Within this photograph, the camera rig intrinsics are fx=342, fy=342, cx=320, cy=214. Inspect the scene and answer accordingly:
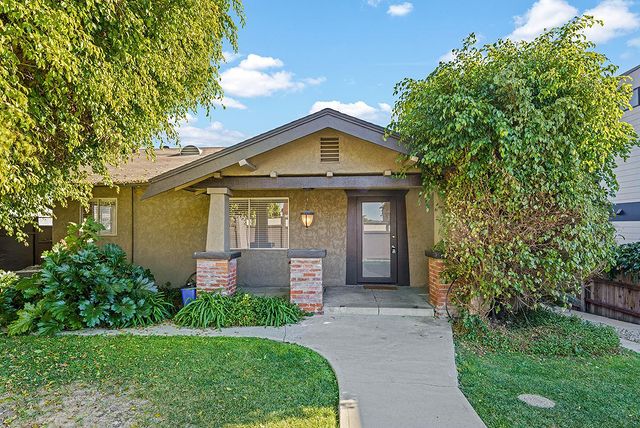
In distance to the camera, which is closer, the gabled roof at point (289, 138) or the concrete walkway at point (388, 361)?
the concrete walkway at point (388, 361)

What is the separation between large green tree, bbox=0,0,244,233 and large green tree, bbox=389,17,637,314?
12.8ft

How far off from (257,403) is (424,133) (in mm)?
4620

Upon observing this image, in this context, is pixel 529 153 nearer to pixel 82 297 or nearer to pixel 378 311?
pixel 378 311

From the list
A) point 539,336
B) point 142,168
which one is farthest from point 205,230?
point 539,336

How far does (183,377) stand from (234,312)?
84.7 inches

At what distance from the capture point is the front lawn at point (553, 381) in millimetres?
3201

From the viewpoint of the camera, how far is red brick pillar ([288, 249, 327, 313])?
6.46 metres

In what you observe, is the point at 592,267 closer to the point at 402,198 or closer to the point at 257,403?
the point at 402,198

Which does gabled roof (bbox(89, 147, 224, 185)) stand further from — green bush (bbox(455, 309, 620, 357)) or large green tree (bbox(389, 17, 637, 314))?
green bush (bbox(455, 309, 620, 357))

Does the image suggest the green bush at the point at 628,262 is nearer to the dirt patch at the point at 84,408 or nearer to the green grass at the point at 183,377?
the green grass at the point at 183,377

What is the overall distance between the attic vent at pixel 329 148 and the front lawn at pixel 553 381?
3.96 meters

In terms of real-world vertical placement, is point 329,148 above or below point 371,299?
above

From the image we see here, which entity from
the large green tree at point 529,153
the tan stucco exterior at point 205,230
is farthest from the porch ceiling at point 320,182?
the tan stucco exterior at point 205,230

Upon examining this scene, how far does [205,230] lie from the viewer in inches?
353
